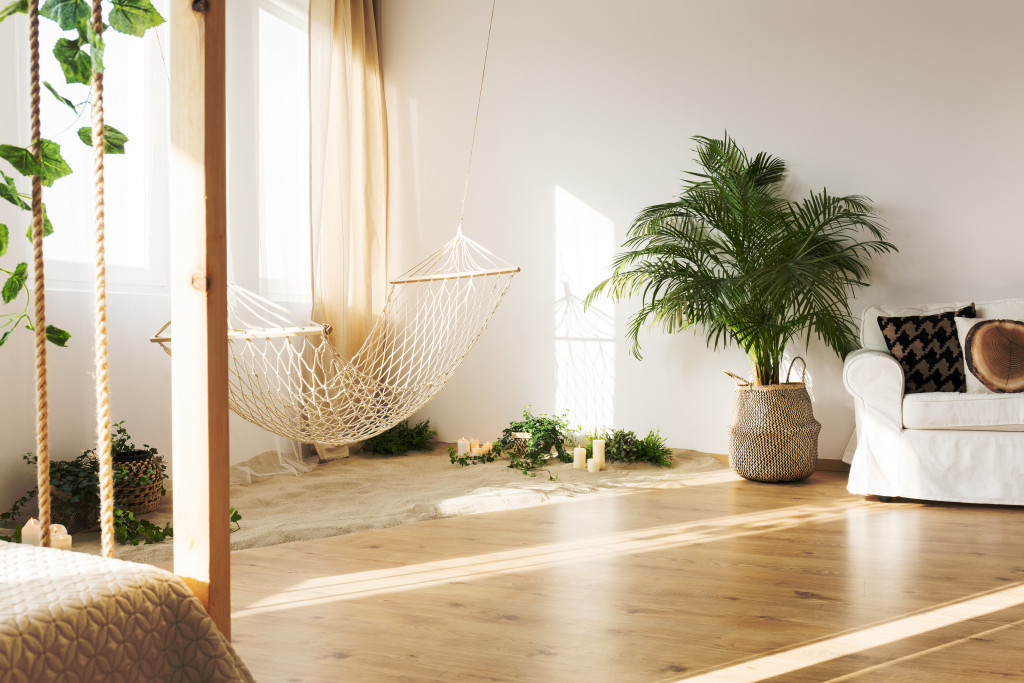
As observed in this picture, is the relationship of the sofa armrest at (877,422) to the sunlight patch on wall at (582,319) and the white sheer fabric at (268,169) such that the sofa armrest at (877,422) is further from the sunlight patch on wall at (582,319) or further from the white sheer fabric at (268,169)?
the white sheer fabric at (268,169)

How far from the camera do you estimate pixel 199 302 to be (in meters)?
0.81

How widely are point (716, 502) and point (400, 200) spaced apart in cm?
249

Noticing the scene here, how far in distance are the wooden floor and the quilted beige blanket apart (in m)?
0.75

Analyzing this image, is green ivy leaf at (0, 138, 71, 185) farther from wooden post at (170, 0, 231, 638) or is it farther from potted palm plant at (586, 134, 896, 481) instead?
potted palm plant at (586, 134, 896, 481)

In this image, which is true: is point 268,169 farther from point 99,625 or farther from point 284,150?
point 99,625

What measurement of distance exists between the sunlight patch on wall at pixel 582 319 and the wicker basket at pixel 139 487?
199 cm

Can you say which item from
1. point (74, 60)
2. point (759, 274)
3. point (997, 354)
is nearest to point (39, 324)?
point (74, 60)

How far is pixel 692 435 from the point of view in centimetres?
373

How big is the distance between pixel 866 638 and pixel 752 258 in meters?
2.02

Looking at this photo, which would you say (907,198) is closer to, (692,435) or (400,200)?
(692,435)

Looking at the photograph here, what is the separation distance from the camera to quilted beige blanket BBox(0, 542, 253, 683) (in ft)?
1.91

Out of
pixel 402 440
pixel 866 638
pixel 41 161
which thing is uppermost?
pixel 41 161

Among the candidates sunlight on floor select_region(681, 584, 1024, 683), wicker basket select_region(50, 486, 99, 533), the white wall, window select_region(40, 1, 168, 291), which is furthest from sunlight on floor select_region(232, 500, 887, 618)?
window select_region(40, 1, 168, 291)

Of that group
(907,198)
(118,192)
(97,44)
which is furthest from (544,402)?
(97,44)
